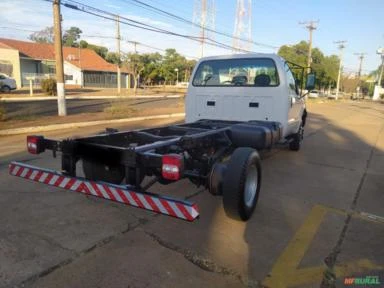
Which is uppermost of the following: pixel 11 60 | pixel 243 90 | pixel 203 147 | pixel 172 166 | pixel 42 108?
pixel 11 60

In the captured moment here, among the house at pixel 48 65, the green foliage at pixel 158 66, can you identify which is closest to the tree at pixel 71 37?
the green foliage at pixel 158 66

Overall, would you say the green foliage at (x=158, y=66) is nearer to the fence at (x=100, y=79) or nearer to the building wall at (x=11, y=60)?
the fence at (x=100, y=79)

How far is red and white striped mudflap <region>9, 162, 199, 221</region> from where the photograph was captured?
2.92 m

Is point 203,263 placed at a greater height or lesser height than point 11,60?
lesser

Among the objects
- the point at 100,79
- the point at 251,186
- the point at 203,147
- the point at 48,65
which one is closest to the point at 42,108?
the point at 203,147

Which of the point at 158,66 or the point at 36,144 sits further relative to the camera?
the point at 158,66

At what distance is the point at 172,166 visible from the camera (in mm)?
3061

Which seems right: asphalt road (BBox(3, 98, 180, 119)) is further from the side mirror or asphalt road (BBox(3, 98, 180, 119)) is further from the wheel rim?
the wheel rim

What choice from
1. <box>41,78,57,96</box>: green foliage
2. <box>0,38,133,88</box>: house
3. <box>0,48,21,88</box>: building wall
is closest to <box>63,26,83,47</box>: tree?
<box>0,38,133,88</box>: house

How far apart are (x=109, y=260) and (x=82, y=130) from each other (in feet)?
28.4

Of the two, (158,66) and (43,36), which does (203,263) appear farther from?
(43,36)

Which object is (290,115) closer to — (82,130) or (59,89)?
(82,130)

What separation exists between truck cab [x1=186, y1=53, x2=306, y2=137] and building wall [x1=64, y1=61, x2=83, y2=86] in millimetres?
47467

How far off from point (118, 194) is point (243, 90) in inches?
166
